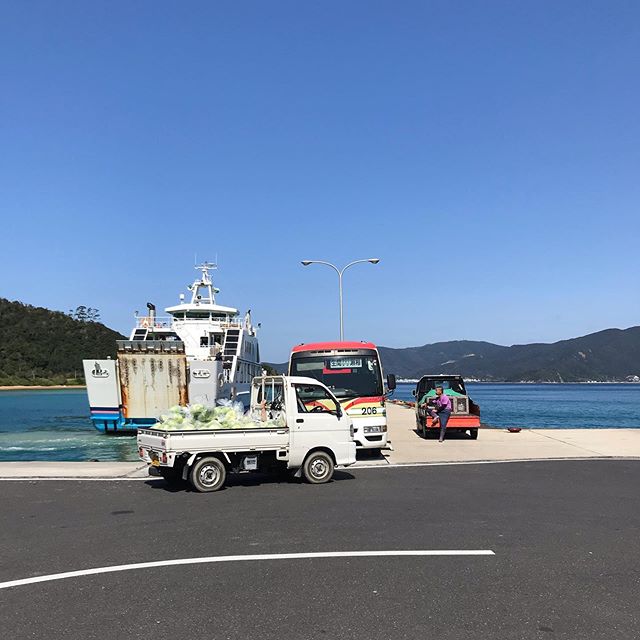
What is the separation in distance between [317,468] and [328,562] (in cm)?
508

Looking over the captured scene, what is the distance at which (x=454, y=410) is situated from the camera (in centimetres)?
2038

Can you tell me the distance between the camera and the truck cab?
1986 centimetres

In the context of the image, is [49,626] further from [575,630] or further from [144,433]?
[144,433]

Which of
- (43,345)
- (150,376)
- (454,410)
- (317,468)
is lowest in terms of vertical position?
(317,468)

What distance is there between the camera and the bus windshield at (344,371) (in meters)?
16.0

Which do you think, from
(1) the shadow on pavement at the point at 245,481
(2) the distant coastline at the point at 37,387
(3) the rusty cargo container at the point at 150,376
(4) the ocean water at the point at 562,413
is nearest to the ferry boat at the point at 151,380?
(3) the rusty cargo container at the point at 150,376

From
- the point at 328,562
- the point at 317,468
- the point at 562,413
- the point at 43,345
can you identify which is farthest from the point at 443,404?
the point at 43,345

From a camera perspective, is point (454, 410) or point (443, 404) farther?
point (454, 410)

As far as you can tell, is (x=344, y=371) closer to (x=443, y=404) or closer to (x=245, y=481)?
(x=443, y=404)

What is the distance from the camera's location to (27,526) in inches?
319

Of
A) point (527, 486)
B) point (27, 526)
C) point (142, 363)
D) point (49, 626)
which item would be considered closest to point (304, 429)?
point (527, 486)

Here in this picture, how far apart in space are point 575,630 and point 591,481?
7605 millimetres

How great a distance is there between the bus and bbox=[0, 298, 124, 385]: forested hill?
4219 inches

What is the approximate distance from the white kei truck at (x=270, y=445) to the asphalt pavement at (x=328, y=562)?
43 cm
